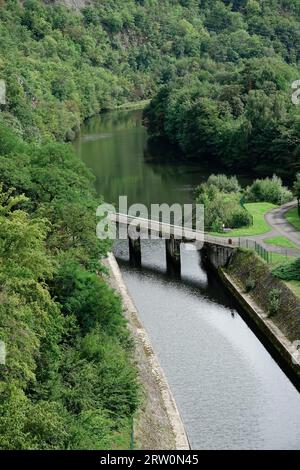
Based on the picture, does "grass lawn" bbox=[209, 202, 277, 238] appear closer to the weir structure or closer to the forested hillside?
the weir structure

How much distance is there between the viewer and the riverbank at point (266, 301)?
51188 mm

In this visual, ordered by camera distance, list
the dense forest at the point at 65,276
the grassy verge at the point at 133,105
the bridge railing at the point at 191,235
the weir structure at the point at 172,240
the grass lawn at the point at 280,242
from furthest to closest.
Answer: the grassy verge at the point at 133,105 < the weir structure at the point at 172,240 < the grass lawn at the point at 280,242 < the bridge railing at the point at 191,235 < the dense forest at the point at 65,276

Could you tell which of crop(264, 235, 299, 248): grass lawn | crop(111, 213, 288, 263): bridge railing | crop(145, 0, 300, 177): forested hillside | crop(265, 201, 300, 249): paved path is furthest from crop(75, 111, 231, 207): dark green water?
crop(264, 235, 299, 248): grass lawn

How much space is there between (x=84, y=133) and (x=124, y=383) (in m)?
112

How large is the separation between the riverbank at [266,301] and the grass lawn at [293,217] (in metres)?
9.19

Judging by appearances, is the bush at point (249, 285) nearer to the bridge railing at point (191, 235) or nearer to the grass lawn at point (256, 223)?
the bridge railing at point (191, 235)

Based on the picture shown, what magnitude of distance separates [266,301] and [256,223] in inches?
633

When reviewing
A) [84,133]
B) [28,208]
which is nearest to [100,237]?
[28,208]

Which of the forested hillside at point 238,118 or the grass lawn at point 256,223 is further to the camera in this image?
the forested hillside at point 238,118

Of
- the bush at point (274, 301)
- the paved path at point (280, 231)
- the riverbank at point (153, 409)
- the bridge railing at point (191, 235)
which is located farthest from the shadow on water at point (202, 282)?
the riverbank at point (153, 409)

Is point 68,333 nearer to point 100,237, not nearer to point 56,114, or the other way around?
point 100,237

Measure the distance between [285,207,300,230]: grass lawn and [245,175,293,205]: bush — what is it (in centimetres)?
456

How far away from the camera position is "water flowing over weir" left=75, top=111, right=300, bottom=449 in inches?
1698

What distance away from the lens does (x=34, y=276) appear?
133 ft
